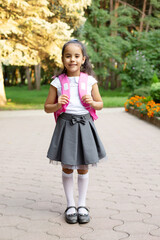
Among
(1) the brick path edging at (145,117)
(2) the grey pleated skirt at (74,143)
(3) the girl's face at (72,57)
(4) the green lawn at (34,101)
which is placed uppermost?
(3) the girl's face at (72,57)

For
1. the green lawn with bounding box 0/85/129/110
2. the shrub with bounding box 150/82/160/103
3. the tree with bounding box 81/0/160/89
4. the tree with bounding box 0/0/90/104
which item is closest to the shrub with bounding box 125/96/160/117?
the shrub with bounding box 150/82/160/103

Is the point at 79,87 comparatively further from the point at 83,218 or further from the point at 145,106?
the point at 145,106

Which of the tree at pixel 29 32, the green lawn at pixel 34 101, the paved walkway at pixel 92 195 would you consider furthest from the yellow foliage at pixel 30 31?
the paved walkway at pixel 92 195

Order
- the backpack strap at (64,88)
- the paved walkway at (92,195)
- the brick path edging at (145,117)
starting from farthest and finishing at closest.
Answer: the brick path edging at (145,117)
the backpack strap at (64,88)
the paved walkway at (92,195)

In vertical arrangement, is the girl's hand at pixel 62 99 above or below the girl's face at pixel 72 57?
below

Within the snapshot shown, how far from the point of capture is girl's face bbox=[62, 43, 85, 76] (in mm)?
3443

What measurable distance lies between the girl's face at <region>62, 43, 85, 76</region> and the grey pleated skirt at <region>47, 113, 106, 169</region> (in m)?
0.44

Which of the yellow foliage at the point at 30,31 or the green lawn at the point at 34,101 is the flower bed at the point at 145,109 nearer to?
the green lawn at the point at 34,101

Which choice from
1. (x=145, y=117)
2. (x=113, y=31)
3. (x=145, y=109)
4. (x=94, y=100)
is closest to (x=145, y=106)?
(x=145, y=109)

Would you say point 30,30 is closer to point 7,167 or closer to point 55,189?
point 7,167

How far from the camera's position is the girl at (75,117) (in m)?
3.44

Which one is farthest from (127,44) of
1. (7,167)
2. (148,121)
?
(7,167)

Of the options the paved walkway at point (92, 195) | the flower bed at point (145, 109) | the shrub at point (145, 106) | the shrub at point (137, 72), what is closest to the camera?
the paved walkway at point (92, 195)

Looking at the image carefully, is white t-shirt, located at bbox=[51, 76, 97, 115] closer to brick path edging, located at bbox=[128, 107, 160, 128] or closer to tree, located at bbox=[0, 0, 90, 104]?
brick path edging, located at bbox=[128, 107, 160, 128]
